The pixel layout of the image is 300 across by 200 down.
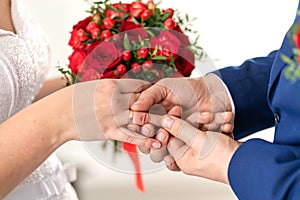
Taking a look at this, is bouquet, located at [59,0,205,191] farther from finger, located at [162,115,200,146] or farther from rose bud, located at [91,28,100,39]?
finger, located at [162,115,200,146]

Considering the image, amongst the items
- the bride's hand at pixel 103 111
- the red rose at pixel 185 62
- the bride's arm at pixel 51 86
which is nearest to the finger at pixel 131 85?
the bride's hand at pixel 103 111

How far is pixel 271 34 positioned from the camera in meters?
1.96

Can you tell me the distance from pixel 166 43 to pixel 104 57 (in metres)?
0.13

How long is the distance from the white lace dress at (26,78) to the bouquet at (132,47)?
0.09m

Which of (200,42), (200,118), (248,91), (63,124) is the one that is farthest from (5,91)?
(200,42)

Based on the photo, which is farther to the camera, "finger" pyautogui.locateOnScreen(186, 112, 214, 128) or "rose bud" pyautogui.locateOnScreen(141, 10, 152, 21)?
"rose bud" pyautogui.locateOnScreen(141, 10, 152, 21)

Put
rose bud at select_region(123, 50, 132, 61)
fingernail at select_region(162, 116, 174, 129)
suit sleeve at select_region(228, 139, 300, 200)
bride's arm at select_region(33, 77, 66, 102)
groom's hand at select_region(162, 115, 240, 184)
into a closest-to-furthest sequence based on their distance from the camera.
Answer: suit sleeve at select_region(228, 139, 300, 200) < groom's hand at select_region(162, 115, 240, 184) < fingernail at select_region(162, 116, 174, 129) < rose bud at select_region(123, 50, 132, 61) < bride's arm at select_region(33, 77, 66, 102)

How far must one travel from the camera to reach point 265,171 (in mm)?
869

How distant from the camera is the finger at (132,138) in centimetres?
105

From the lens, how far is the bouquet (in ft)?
3.78

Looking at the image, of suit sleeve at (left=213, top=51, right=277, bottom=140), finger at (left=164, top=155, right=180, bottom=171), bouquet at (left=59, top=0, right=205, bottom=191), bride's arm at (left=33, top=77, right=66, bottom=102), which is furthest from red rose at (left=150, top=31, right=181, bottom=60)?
bride's arm at (left=33, top=77, right=66, bottom=102)

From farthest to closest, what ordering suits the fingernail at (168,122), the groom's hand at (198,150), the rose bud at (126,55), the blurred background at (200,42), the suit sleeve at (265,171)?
1. the blurred background at (200,42)
2. the rose bud at (126,55)
3. the fingernail at (168,122)
4. the groom's hand at (198,150)
5. the suit sleeve at (265,171)

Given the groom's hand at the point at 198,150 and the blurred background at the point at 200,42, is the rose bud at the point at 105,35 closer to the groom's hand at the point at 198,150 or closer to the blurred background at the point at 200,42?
the groom's hand at the point at 198,150

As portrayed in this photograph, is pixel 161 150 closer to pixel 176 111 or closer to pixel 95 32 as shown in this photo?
pixel 176 111
